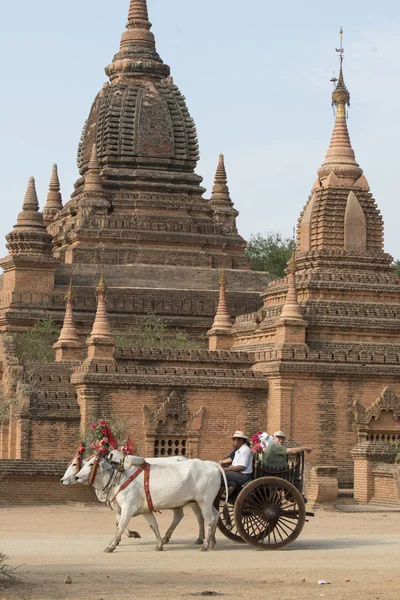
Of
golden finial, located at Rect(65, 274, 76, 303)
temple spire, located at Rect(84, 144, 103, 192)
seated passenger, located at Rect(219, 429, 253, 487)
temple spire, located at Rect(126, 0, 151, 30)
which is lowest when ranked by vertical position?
seated passenger, located at Rect(219, 429, 253, 487)

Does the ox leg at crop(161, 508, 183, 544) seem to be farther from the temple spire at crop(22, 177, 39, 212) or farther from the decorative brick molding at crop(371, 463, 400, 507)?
the temple spire at crop(22, 177, 39, 212)

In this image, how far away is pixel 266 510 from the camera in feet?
69.2

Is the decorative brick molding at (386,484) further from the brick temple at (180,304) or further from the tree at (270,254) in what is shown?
the tree at (270,254)

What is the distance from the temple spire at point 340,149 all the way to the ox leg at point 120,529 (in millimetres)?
22522

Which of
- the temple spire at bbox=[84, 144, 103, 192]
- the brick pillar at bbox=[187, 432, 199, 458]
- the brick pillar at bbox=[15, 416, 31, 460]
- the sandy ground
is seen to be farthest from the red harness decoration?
the temple spire at bbox=[84, 144, 103, 192]

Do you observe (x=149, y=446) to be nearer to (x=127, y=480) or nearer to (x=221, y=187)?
(x=127, y=480)

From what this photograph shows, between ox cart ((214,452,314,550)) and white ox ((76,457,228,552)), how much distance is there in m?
0.45

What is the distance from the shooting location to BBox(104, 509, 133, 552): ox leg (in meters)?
20.3

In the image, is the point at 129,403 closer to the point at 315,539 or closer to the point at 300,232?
the point at 300,232

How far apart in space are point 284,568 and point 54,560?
9.63ft

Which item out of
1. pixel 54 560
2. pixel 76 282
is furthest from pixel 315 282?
pixel 54 560

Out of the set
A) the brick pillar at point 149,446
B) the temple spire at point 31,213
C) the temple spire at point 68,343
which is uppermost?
the temple spire at point 31,213

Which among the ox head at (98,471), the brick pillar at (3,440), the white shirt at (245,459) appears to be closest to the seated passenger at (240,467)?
the white shirt at (245,459)

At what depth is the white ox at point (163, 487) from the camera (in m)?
20.8
